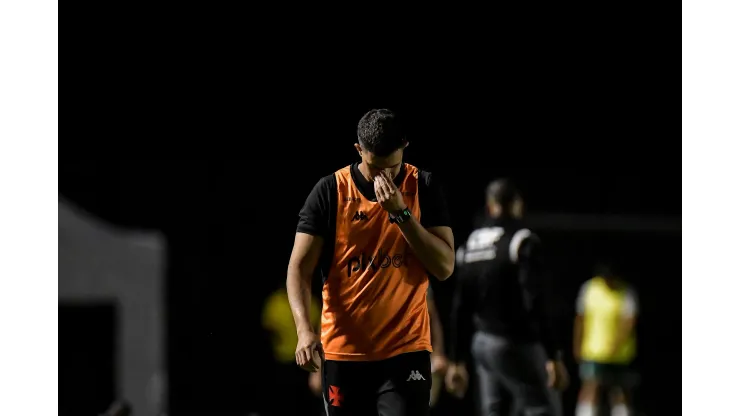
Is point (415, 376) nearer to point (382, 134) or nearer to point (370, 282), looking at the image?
point (370, 282)

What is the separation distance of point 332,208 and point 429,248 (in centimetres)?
49

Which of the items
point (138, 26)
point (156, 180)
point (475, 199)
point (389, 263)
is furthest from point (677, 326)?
point (389, 263)

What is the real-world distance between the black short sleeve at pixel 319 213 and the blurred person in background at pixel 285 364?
6.25 m

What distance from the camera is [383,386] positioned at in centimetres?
448

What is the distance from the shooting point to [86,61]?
37.1 feet

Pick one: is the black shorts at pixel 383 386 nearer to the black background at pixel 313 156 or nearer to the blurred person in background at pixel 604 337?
the black background at pixel 313 156

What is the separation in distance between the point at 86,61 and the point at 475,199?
458 cm

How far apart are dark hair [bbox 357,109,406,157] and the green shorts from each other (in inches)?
296

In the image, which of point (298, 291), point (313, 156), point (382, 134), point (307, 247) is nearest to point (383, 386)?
point (298, 291)

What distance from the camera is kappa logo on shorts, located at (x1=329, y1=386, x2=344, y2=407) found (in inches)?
178

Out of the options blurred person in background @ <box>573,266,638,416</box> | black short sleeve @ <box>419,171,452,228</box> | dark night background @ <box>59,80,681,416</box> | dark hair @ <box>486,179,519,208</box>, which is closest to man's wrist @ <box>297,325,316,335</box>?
black short sleeve @ <box>419,171,452,228</box>

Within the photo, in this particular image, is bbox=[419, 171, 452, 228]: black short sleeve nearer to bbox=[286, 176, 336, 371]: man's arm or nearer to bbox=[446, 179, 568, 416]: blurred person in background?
bbox=[286, 176, 336, 371]: man's arm

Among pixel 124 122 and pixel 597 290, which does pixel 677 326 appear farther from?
pixel 124 122

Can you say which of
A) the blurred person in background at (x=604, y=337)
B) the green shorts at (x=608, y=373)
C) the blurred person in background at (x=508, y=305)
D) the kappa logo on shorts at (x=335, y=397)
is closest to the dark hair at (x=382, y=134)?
the kappa logo on shorts at (x=335, y=397)
